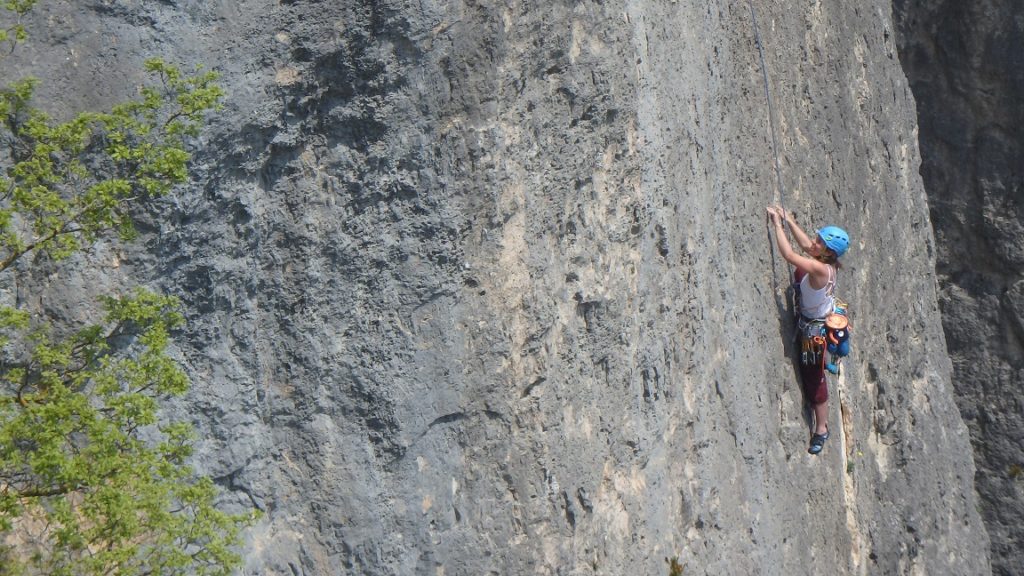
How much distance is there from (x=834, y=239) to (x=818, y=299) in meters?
0.37

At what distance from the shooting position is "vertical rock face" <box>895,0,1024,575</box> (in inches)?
396

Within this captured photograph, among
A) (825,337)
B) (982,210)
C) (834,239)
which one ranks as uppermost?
(834,239)

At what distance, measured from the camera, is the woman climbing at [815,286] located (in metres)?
6.43

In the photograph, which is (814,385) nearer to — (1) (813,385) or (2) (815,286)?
(1) (813,385)

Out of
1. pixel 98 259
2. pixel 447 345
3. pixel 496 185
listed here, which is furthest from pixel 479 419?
pixel 98 259

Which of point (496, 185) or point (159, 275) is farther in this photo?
point (496, 185)

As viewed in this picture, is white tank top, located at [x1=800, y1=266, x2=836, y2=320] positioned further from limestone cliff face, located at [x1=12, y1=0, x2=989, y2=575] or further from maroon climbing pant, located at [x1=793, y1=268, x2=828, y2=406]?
limestone cliff face, located at [x1=12, y1=0, x2=989, y2=575]

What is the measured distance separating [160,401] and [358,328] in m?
0.80

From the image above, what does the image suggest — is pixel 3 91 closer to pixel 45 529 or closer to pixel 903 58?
pixel 45 529

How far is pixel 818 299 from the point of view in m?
6.57

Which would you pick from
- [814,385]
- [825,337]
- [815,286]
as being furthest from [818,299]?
[814,385]

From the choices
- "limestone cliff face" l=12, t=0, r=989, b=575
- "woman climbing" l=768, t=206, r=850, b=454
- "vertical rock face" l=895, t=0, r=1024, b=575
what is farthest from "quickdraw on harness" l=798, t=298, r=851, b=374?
"vertical rock face" l=895, t=0, r=1024, b=575

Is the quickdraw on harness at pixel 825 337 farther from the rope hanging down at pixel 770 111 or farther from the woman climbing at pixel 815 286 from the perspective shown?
the rope hanging down at pixel 770 111

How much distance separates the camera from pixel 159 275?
13.8 ft
